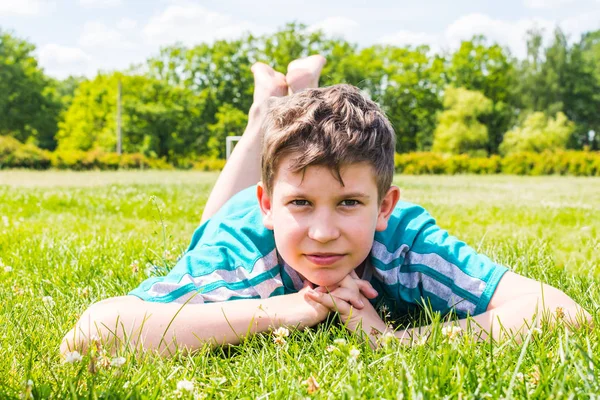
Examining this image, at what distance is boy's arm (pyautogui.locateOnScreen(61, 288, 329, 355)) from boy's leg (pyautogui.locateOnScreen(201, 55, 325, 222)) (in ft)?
6.33

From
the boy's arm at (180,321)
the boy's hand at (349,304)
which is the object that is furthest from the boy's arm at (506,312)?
the boy's arm at (180,321)

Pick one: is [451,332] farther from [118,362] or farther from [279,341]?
[118,362]

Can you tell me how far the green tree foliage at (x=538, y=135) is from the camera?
49.8 m

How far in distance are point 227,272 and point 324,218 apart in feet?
2.05

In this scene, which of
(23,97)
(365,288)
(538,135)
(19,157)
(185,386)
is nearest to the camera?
(185,386)

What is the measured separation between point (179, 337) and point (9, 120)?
62572 millimetres

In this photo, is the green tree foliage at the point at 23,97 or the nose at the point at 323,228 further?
the green tree foliage at the point at 23,97

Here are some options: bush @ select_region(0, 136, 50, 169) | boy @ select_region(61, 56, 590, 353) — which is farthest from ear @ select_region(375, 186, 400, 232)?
bush @ select_region(0, 136, 50, 169)

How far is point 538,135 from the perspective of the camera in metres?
50.0

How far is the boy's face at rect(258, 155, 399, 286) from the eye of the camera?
7.58ft

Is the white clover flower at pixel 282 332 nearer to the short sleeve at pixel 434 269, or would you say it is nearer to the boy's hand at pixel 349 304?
the boy's hand at pixel 349 304

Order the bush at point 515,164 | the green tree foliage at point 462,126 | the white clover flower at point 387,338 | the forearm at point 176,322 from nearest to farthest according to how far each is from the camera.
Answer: the white clover flower at point 387,338 → the forearm at point 176,322 → the bush at point 515,164 → the green tree foliage at point 462,126

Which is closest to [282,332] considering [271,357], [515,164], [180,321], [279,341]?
[279,341]

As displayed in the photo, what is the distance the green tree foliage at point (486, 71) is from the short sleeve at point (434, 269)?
5695 cm
